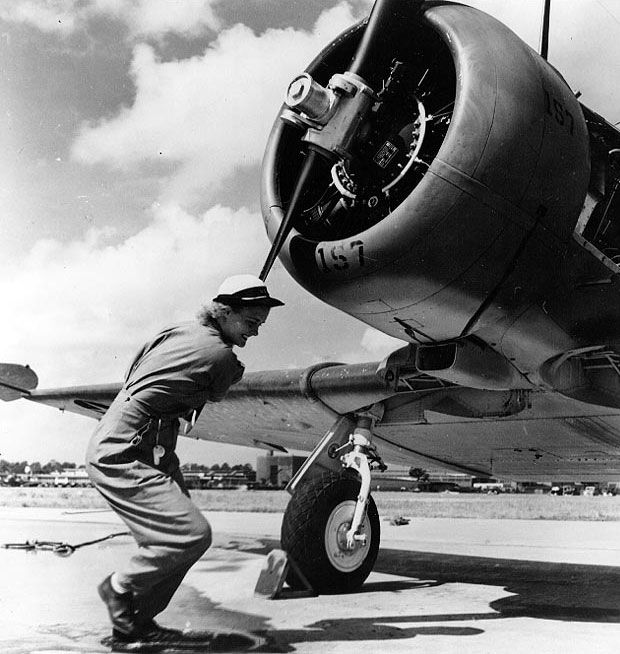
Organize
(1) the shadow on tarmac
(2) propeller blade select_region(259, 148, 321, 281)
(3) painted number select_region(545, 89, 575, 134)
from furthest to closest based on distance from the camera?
(1) the shadow on tarmac → (2) propeller blade select_region(259, 148, 321, 281) → (3) painted number select_region(545, 89, 575, 134)

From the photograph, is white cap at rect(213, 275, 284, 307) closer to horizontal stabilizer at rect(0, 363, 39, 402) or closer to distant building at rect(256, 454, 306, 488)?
horizontal stabilizer at rect(0, 363, 39, 402)

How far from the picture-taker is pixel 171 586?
8.80 feet

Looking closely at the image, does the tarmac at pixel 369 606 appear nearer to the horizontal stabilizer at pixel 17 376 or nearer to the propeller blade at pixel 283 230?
the horizontal stabilizer at pixel 17 376

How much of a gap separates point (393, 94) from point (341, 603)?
9.43 feet

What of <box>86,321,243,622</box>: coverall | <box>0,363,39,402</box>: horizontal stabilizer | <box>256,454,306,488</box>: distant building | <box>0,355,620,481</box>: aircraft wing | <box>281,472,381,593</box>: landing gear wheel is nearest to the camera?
<box>86,321,243,622</box>: coverall

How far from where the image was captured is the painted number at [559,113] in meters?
3.51

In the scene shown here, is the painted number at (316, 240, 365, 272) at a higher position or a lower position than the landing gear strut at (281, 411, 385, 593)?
higher

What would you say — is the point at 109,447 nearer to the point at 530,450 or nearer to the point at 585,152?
the point at 585,152

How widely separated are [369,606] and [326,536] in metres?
0.91

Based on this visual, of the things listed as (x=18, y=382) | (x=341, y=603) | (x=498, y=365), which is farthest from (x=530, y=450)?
(x=18, y=382)

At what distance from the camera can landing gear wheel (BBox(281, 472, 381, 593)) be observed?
5012mm

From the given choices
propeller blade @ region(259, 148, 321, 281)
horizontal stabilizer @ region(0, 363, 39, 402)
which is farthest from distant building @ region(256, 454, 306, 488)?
propeller blade @ region(259, 148, 321, 281)

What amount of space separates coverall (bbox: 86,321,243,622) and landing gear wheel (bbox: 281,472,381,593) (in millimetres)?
2315

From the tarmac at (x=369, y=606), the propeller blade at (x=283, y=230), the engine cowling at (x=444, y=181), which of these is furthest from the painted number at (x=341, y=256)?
the tarmac at (x=369, y=606)
